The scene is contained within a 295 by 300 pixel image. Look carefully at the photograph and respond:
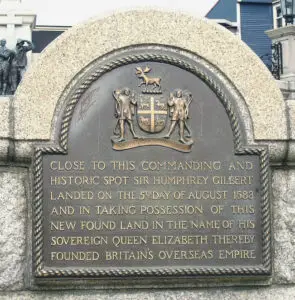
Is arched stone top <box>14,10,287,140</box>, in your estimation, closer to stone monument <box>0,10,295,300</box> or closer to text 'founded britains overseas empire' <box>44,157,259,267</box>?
stone monument <box>0,10,295,300</box>

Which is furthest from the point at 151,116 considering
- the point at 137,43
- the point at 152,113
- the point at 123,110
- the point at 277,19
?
the point at 277,19

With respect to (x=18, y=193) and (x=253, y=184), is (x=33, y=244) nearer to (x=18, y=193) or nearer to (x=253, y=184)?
(x=18, y=193)

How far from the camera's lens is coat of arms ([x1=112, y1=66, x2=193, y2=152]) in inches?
269

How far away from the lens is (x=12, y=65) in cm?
2097

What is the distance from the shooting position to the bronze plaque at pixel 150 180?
6773mm

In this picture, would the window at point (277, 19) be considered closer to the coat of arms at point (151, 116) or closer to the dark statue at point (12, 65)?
the dark statue at point (12, 65)

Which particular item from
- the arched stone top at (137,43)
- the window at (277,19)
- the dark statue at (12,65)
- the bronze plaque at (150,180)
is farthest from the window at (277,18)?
the bronze plaque at (150,180)

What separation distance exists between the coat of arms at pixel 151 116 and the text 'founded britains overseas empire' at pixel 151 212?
6.0 inches

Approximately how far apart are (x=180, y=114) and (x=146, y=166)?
435mm

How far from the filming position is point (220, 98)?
6969 millimetres

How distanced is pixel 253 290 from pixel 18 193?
179 cm

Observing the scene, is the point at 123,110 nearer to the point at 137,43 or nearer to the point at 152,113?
the point at 152,113

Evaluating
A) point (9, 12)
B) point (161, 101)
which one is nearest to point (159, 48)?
point (161, 101)

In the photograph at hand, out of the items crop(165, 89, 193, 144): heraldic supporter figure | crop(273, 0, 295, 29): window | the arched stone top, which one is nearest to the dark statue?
the arched stone top
